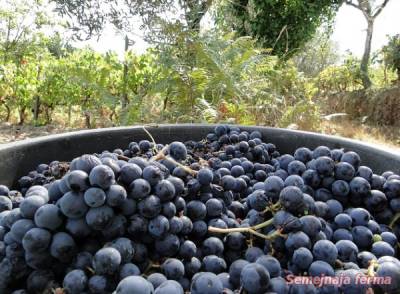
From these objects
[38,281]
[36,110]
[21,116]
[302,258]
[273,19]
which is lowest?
[21,116]

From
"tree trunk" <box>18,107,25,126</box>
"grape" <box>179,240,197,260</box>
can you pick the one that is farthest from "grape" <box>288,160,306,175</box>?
"tree trunk" <box>18,107,25,126</box>

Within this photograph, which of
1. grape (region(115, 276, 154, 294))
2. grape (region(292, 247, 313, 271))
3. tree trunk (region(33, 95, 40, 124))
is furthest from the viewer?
tree trunk (region(33, 95, 40, 124))

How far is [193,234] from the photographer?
2.77 ft

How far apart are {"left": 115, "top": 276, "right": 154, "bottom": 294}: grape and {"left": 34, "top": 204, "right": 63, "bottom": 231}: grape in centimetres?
20

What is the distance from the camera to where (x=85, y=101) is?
5941mm

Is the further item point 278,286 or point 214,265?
point 214,265

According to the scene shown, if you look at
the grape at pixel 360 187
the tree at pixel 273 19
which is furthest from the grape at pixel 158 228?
the tree at pixel 273 19

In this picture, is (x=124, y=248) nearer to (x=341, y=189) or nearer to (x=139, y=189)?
(x=139, y=189)

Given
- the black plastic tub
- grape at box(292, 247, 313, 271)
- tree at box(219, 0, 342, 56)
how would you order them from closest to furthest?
grape at box(292, 247, 313, 271)
the black plastic tub
tree at box(219, 0, 342, 56)

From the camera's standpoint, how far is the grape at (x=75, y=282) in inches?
25.6

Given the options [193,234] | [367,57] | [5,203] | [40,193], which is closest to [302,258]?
[193,234]

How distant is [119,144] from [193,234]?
0.73m

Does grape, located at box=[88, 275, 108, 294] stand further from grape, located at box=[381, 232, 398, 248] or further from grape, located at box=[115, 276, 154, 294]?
grape, located at box=[381, 232, 398, 248]

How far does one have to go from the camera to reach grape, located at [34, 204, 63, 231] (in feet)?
2.32
